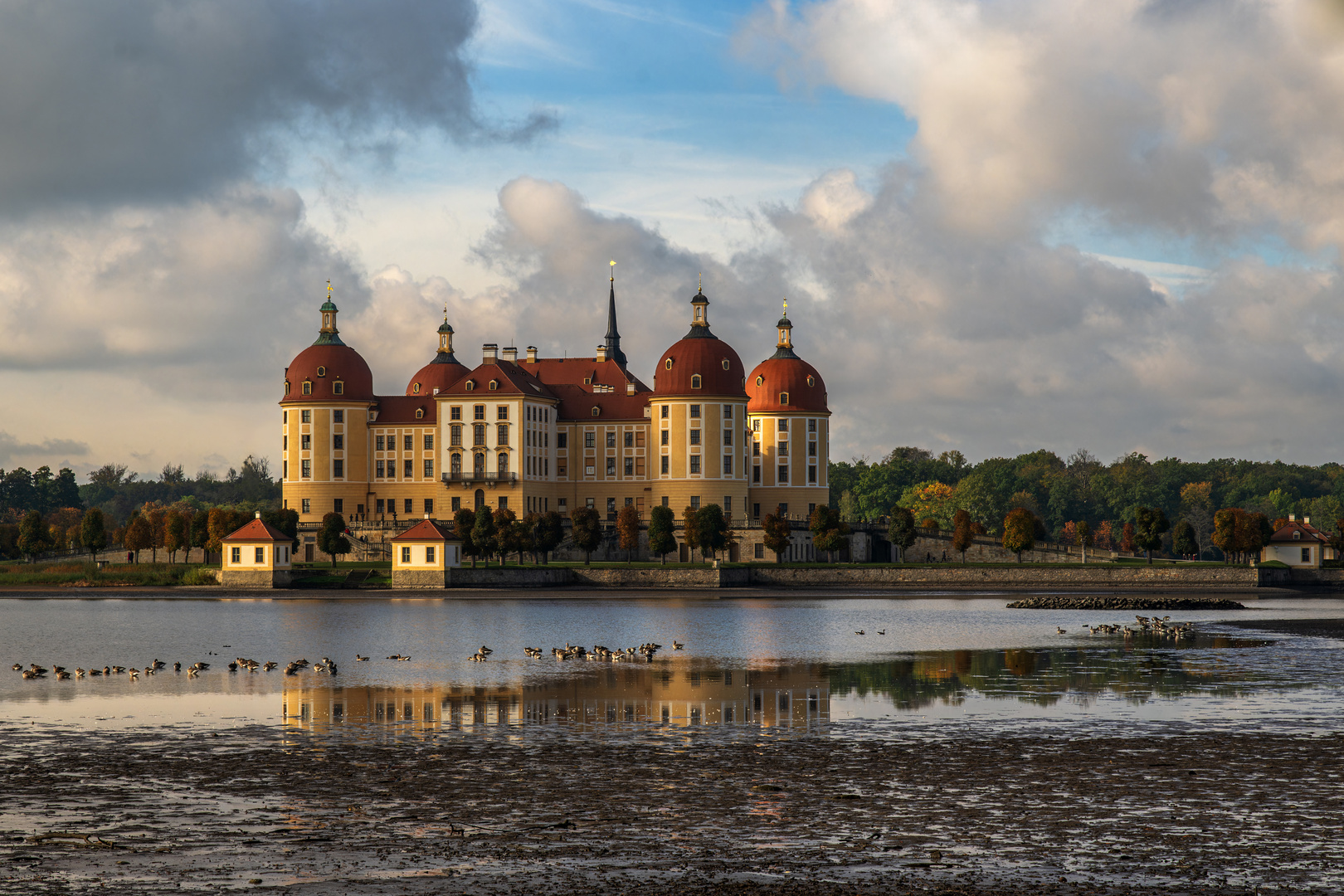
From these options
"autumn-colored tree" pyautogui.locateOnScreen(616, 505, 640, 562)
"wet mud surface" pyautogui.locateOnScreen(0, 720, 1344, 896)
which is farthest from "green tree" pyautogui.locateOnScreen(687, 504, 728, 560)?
"wet mud surface" pyautogui.locateOnScreen(0, 720, 1344, 896)

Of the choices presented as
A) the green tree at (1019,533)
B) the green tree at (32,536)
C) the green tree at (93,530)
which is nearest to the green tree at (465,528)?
the green tree at (93,530)

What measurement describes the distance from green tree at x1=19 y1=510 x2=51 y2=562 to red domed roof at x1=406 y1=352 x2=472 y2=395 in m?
32.9

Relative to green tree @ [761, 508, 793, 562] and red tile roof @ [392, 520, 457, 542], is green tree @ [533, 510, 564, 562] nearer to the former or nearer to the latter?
red tile roof @ [392, 520, 457, 542]

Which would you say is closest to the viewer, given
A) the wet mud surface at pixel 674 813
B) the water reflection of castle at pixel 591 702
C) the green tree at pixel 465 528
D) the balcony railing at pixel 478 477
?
the wet mud surface at pixel 674 813

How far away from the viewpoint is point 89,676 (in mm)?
37062

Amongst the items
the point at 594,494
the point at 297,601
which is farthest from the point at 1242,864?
the point at 594,494

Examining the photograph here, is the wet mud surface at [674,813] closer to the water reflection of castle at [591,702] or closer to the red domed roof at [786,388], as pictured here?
the water reflection of castle at [591,702]

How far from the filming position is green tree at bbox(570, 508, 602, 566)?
355 ft

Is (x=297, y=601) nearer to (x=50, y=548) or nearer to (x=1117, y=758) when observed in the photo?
(x=50, y=548)

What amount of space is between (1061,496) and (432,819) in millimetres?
160414

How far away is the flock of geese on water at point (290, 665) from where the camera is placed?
36.9 m

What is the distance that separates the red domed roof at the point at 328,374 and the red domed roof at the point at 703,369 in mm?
26755

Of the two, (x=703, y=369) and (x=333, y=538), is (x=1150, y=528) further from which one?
(x=333, y=538)

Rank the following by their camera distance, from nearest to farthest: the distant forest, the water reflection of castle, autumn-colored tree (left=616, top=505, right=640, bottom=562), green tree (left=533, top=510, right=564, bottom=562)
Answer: the water reflection of castle, green tree (left=533, top=510, right=564, bottom=562), autumn-colored tree (left=616, top=505, right=640, bottom=562), the distant forest
